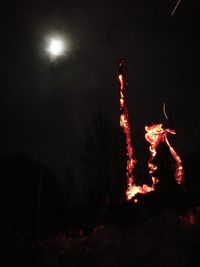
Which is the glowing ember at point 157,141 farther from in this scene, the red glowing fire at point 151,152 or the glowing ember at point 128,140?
the glowing ember at point 128,140

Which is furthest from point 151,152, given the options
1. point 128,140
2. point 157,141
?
point 128,140

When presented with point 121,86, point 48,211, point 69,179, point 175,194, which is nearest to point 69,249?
point 175,194

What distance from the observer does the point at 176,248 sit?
848 cm

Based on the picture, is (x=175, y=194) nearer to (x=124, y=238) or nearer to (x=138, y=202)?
(x=138, y=202)

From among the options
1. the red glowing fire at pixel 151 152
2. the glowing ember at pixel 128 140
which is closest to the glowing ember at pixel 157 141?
the red glowing fire at pixel 151 152

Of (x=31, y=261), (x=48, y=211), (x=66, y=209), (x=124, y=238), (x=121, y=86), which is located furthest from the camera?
(x=66, y=209)

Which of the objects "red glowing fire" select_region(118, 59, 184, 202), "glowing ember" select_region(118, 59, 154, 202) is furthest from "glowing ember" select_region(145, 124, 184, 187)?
"glowing ember" select_region(118, 59, 154, 202)

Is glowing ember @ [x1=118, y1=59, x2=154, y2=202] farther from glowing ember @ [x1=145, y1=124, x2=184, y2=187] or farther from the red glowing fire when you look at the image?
glowing ember @ [x1=145, y1=124, x2=184, y2=187]

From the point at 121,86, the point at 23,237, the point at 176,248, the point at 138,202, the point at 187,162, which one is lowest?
the point at 176,248

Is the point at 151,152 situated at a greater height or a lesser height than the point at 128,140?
lesser

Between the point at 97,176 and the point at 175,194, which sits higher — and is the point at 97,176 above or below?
above

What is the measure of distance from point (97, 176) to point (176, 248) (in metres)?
23.4

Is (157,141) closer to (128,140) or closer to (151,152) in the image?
(151,152)

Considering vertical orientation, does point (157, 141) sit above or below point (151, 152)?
above
